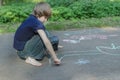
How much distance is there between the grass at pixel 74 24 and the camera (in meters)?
7.45

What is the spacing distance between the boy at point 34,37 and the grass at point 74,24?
2248 millimetres

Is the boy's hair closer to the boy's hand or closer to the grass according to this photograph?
the boy's hand

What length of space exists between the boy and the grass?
2248 mm

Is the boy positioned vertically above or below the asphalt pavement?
above

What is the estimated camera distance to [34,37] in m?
5.04

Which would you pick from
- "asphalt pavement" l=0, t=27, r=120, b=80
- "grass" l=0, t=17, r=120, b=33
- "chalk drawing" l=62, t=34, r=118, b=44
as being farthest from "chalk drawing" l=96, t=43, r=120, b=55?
"grass" l=0, t=17, r=120, b=33

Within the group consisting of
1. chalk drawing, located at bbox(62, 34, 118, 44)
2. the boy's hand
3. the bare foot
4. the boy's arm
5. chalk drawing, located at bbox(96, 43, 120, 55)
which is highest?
the boy's arm

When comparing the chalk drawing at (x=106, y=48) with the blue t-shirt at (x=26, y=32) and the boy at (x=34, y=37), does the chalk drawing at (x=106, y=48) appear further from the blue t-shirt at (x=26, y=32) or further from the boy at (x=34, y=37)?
the blue t-shirt at (x=26, y=32)

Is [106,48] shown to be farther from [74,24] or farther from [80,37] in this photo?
[74,24]

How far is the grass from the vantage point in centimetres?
745

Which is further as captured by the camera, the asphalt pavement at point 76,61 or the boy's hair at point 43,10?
the boy's hair at point 43,10

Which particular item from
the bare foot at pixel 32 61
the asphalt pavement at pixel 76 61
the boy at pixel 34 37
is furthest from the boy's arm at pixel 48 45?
the bare foot at pixel 32 61

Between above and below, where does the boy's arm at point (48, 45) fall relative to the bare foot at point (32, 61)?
above

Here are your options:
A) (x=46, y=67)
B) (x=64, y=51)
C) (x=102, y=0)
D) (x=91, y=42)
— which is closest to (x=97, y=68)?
(x=46, y=67)
